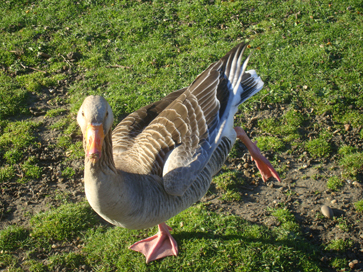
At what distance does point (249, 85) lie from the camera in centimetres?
484

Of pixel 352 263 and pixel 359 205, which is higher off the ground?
pixel 359 205

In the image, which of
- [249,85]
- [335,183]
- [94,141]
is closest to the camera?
[94,141]

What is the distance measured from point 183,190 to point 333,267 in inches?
76.8

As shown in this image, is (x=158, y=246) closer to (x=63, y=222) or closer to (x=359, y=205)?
(x=63, y=222)

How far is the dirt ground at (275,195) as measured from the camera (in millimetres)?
4141

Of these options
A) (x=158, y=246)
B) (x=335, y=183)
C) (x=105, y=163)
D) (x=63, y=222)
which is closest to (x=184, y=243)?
(x=158, y=246)

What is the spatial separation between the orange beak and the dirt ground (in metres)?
2.37

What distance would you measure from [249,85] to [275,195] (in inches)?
63.6

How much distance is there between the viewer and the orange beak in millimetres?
2555

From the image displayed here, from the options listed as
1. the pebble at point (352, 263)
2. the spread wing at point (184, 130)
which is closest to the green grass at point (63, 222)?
the spread wing at point (184, 130)

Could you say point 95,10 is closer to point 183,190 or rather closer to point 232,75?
point 232,75

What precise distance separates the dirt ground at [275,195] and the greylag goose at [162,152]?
37 centimetres

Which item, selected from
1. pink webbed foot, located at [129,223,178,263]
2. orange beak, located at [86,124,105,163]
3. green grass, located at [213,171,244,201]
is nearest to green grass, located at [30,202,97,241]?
pink webbed foot, located at [129,223,178,263]

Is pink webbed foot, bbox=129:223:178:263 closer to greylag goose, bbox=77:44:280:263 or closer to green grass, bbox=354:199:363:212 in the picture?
greylag goose, bbox=77:44:280:263
